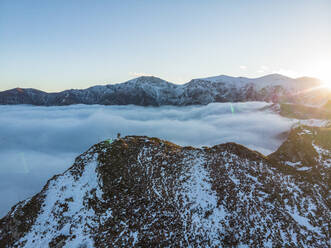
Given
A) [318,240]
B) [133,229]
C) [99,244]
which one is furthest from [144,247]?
[318,240]

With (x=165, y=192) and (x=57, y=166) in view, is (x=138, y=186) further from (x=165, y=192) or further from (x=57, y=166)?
(x=57, y=166)

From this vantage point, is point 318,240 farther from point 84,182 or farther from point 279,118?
point 279,118

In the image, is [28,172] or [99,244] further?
[28,172]

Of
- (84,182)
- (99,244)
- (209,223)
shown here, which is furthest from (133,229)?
(84,182)

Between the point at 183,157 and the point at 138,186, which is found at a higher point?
the point at 183,157

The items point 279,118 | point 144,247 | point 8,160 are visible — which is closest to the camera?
point 144,247

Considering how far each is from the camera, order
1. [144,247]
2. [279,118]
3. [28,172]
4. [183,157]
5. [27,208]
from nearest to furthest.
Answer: [144,247], [27,208], [183,157], [28,172], [279,118]
